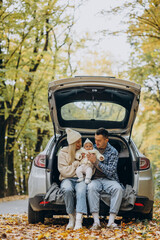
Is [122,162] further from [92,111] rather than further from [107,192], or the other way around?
[92,111]

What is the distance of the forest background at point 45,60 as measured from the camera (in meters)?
11.7

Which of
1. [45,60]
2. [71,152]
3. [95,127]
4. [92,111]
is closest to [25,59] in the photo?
[45,60]

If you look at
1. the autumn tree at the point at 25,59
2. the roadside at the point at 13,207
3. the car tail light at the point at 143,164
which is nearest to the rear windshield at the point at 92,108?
the car tail light at the point at 143,164

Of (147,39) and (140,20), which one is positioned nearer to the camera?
(140,20)

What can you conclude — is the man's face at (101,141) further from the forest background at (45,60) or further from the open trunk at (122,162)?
the forest background at (45,60)

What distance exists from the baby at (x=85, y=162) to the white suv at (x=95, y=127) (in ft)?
1.39

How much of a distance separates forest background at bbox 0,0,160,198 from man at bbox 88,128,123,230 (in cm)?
540

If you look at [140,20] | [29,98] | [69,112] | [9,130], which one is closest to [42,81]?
[29,98]

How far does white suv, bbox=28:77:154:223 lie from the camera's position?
575 centimetres

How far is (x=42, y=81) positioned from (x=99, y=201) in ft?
39.5

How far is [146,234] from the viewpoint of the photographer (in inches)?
182

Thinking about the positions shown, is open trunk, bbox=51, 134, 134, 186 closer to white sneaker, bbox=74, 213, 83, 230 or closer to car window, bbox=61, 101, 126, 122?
car window, bbox=61, 101, 126, 122

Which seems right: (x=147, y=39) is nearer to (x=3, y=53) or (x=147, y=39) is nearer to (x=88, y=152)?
(x=3, y=53)

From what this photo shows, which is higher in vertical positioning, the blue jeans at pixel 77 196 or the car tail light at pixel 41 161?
the car tail light at pixel 41 161
